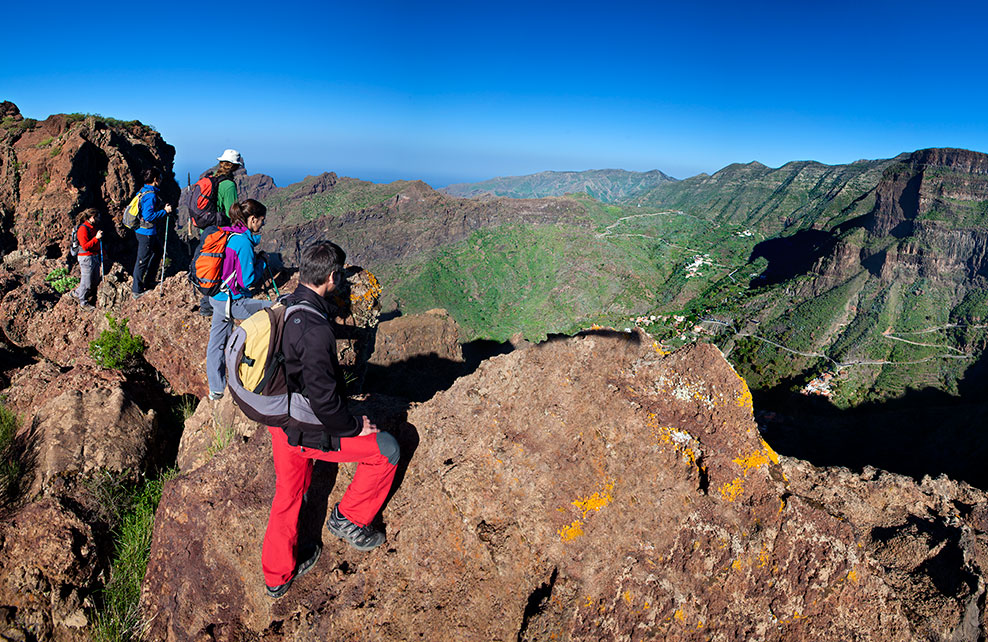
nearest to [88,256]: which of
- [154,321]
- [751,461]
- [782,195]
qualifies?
[154,321]

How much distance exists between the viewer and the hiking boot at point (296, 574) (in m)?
3.81

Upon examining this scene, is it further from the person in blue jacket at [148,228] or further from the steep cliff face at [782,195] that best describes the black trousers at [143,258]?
the steep cliff face at [782,195]

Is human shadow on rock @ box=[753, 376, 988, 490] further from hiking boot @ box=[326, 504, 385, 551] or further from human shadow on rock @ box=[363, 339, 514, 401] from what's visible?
hiking boot @ box=[326, 504, 385, 551]

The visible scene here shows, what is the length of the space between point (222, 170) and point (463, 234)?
287 feet

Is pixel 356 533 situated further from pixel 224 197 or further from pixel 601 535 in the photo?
pixel 224 197

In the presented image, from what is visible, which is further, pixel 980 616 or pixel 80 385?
pixel 80 385

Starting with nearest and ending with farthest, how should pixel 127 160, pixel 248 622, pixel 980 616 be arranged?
pixel 980 616, pixel 248 622, pixel 127 160

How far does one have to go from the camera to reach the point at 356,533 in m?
4.03

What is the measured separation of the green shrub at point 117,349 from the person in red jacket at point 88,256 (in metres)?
2.28

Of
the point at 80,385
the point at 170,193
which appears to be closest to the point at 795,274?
the point at 170,193

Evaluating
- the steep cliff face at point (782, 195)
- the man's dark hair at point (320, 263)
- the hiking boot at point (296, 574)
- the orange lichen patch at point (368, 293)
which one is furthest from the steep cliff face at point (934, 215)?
the hiking boot at point (296, 574)

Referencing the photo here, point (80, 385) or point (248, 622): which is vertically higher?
point (80, 385)

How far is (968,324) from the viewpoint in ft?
189

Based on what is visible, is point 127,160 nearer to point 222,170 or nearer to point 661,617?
point 222,170
